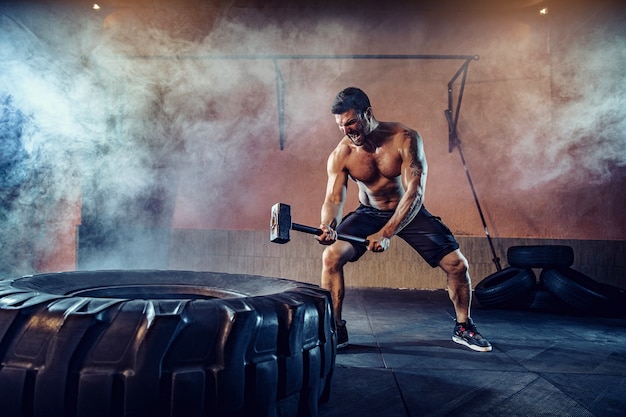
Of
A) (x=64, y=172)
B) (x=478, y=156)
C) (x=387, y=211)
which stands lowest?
(x=387, y=211)

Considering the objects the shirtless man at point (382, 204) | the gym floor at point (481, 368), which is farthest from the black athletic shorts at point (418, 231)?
the gym floor at point (481, 368)

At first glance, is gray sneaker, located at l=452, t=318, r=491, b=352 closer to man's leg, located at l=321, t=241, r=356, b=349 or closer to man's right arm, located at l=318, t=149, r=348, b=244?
man's leg, located at l=321, t=241, r=356, b=349

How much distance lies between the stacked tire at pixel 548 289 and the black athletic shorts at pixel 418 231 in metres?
1.49

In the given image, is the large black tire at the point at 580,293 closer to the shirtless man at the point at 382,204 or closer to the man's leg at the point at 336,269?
the shirtless man at the point at 382,204

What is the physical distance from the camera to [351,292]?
4.40 meters

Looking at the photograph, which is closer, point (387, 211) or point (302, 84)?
point (387, 211)

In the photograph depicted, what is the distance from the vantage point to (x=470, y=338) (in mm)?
2361

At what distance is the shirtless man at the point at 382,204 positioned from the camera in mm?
2393

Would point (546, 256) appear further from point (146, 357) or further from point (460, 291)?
point (146, 357)

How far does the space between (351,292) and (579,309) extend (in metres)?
2.07

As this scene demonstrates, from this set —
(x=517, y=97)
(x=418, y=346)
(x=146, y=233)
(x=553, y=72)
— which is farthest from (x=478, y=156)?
(x=146, y=233)

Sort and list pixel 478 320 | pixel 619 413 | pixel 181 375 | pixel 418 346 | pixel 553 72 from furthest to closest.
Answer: pixel 553 72, pixel 478 320, pixel 418 346, pixel 619 413, pixel 181 375

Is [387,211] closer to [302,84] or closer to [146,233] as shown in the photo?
[302,84]

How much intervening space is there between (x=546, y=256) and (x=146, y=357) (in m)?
3.90
